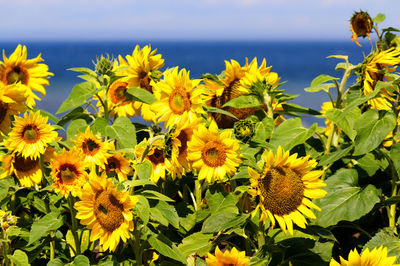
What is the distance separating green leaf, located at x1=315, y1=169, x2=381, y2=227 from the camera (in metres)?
2.34

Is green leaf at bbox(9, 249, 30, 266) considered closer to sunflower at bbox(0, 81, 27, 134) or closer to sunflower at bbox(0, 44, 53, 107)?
sunflower at bbox(0, 81, 27, 134)

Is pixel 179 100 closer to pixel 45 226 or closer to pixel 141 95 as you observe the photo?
pixel 141 95

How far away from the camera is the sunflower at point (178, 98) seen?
2.33 meters

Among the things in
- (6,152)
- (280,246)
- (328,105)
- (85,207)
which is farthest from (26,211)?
(328,105)

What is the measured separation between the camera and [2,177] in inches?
92.4

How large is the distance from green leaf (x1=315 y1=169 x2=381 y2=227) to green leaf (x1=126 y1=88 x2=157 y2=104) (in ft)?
3.27

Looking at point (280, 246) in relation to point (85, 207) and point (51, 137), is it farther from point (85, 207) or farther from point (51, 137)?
point (51, 137)

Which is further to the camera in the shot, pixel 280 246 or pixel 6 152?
pixel 6 152

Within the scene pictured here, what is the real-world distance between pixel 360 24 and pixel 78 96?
212 centimetres

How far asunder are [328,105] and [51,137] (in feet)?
6.22

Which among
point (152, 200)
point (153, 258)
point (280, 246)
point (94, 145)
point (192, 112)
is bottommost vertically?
A: point (153, 258)

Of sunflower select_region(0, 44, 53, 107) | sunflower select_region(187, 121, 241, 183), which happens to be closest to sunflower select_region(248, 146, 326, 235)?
sunflower select_region(187, 121, 241, 183)

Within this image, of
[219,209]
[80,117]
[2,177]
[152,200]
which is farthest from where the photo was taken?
[80,117]

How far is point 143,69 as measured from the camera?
2.67 meters
